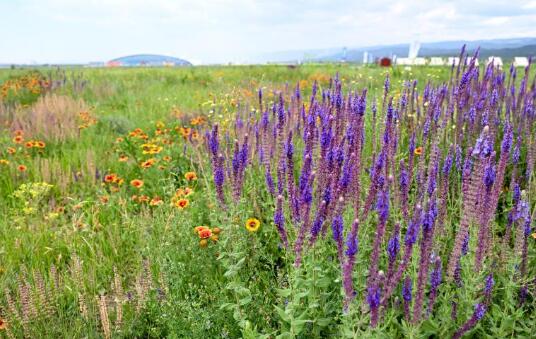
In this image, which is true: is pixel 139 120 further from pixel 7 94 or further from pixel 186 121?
pixel 7 94

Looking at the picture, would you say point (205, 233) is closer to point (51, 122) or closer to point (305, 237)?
point (305, 237)

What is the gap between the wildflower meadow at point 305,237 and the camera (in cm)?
179

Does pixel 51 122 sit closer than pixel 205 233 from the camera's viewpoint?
No

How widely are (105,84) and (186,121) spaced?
18.3 feet

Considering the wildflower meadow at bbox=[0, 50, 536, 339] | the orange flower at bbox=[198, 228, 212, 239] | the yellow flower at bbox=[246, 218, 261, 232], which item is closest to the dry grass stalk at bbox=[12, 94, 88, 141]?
the wildflower meadow at bbox=[0, 50, 536, 339]

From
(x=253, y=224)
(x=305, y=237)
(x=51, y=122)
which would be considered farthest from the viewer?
(x=51, y=122)

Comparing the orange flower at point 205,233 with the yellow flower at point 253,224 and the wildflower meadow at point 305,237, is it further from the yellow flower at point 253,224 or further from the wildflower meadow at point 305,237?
the yellow flower at point 253,224

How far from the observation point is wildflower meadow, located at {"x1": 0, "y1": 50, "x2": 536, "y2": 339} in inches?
70.4

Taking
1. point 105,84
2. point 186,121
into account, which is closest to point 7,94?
point 105,84

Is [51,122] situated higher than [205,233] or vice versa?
[51,122]

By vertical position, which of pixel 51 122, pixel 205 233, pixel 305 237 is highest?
pixel 51 122

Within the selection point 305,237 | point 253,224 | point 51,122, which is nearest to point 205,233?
point 253,224

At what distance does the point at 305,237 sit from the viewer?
1.90 m

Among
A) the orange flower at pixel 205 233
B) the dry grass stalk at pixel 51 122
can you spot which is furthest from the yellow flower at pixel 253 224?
the dry grass stalk at pixel 51 122
